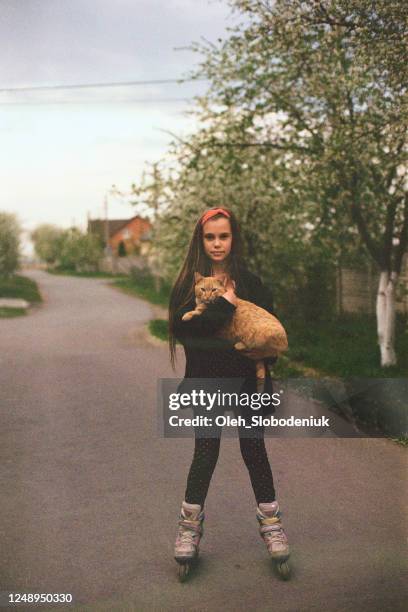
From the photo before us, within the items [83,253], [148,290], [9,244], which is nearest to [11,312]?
[9,244]

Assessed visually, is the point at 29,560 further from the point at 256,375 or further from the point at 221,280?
the point at 221,280

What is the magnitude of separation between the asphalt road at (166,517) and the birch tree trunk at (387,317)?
13.7ft

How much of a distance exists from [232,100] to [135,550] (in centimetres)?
728

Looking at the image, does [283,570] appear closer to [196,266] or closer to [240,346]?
[240,346]

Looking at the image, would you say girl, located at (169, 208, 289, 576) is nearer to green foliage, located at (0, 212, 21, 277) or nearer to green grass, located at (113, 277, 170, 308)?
green grass, located at (113, 277, 170, 308)

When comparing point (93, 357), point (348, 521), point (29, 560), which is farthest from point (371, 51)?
point (93, 357)

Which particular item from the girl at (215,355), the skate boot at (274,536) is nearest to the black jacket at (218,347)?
the girl at (215,355)

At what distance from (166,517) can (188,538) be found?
2.16 ft

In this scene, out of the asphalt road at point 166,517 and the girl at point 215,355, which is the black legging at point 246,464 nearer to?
the girl at point 215,355

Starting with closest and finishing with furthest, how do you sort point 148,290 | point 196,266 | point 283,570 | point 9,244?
point 283,570
point 196,266
point 9,244
point 148,290

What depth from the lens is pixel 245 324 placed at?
125 inches

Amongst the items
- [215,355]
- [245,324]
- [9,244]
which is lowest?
[215,355]

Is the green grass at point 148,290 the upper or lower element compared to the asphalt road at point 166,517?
lower

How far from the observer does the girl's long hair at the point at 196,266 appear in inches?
132
